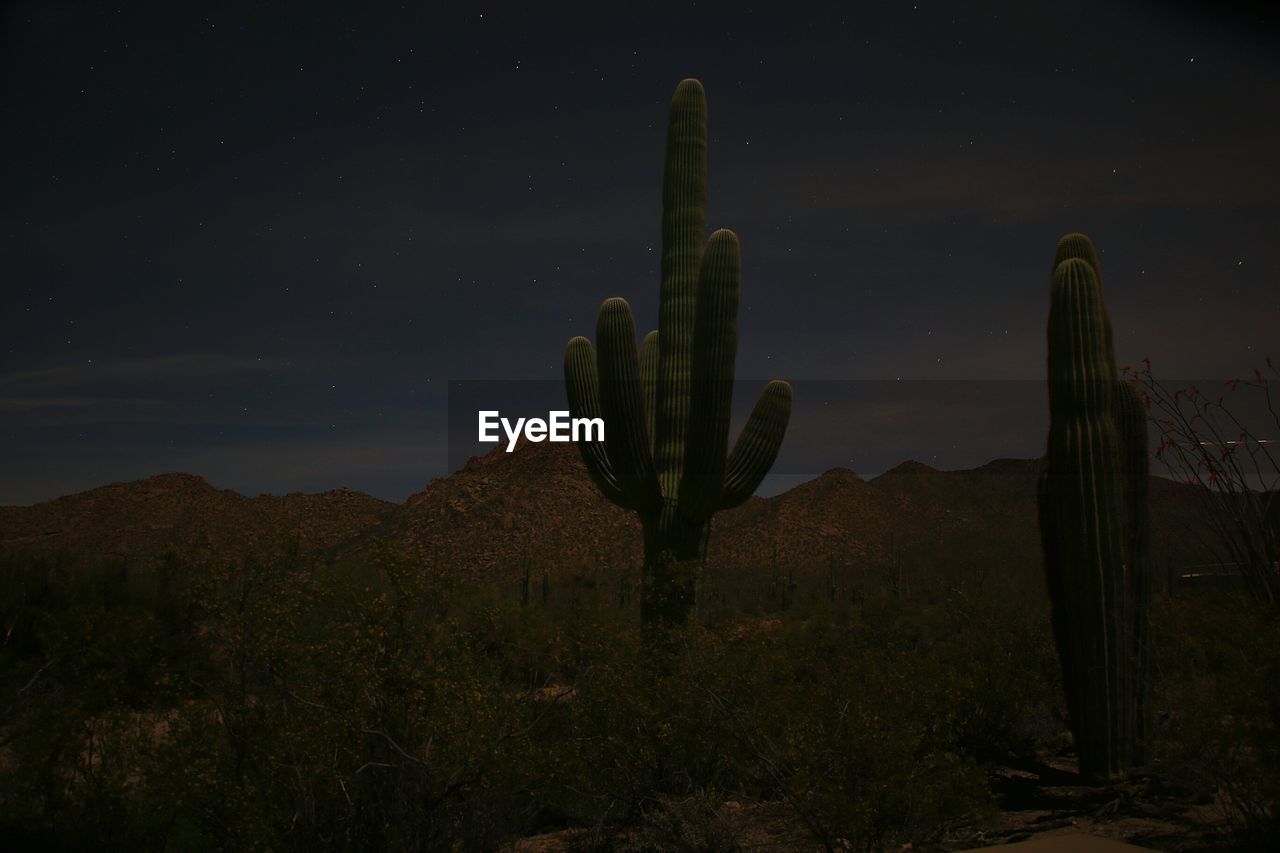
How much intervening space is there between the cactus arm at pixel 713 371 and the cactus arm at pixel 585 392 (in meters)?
1.83

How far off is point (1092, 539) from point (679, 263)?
7.20 metres

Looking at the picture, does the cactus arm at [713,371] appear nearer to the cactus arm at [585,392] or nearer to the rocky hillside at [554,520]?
the cactus arm at [585,392]

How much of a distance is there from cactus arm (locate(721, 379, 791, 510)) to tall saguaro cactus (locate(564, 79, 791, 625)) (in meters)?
0.01

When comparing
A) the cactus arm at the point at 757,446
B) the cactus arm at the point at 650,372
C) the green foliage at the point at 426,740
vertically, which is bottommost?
the green foliage at the point at 426,740

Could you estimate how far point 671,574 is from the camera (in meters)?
11.3

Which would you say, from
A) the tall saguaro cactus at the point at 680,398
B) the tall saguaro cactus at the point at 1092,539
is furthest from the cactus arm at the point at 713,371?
the tall saguaro cactus at the point at 1092,539

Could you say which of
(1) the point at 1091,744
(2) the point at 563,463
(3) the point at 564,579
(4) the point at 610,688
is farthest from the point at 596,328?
(2) the point at 563,463

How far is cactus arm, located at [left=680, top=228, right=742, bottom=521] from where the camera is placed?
39.9 feet

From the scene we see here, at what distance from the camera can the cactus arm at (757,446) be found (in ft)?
42.1

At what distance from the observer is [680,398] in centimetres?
1321

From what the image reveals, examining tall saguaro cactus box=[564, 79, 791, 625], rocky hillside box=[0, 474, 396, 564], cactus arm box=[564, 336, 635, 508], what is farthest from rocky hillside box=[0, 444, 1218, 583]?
tall saguaro cactus box=[564, 79, 791, 625]

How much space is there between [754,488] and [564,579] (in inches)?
739

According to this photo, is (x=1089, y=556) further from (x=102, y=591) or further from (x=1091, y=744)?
(x=102, y=591)

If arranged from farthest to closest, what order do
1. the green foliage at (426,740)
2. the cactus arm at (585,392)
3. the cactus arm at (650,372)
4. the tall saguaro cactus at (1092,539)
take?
1. the cactus arm at (650,372)
2. the cactus arm at (585,392)
3. the tall saguaro cactus at (1092,539)
4. the green foliage at (426,740)
